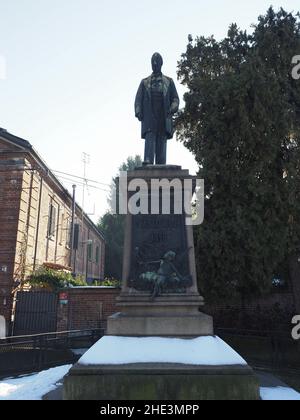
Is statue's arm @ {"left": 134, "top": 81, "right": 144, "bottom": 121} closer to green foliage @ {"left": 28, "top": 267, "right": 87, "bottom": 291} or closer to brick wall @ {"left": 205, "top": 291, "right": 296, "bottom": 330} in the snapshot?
brick wall @ {"left": 205, "top": 291, "right": 296, "bottom": 330}

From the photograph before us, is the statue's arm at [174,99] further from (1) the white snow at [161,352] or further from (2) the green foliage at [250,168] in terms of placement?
(2) the green foliage at [250,168]

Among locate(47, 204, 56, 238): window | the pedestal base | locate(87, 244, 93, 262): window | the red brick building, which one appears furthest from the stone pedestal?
locate(87, 244, 93, 262): window

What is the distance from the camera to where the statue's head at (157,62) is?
777 cm

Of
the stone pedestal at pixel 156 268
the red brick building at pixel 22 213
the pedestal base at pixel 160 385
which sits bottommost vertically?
the pedestal base at pixel 160 385

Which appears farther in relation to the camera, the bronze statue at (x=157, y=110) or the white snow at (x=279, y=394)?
the bronze statue at (x=157, y=110)

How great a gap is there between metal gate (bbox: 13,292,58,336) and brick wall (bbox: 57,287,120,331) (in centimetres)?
32

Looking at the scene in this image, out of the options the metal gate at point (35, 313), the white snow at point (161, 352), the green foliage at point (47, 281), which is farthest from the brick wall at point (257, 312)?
the white snow at point (161, 352)

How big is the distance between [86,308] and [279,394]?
10225 millimetres

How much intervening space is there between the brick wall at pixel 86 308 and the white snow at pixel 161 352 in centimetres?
945

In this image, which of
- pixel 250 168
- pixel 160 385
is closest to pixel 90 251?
pixel 250 168

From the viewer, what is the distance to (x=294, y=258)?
13.1m

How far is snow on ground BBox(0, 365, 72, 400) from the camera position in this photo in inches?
233

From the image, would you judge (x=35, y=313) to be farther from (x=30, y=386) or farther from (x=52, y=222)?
(x=30, y=386)
